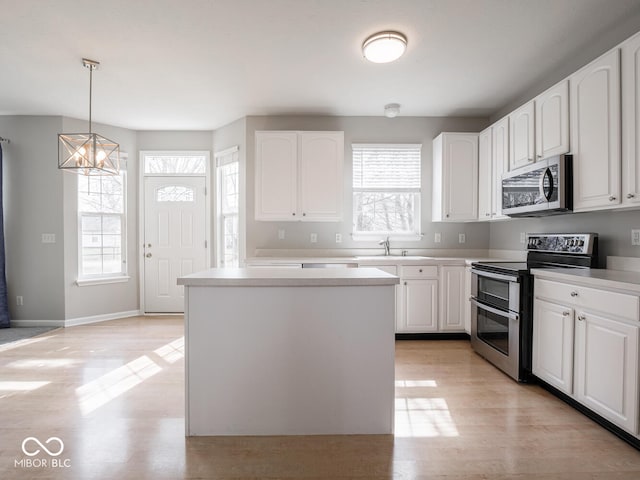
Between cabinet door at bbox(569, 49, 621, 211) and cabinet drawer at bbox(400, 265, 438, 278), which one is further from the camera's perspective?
cabinet drawer at bbox(400, 265, 438, 278)

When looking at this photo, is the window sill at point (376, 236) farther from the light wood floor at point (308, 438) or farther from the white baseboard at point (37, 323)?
the white baseboard at point (37, 323)

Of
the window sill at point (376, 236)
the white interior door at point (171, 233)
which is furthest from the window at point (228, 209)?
the window sill at point (376, 236)

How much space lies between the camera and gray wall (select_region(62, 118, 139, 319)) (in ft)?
13.8

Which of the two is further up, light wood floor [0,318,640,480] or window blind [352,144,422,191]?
window blind [352,144,422,191]

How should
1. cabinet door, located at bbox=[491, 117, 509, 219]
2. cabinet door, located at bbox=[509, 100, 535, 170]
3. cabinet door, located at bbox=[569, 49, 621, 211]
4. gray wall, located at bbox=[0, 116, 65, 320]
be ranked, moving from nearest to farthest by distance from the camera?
cabinet door, located at bbox=[569, 49, 621, 211], cabinet door, located at bbox=[509, 100, 535, 170], cabinet door, located at bbox=[491, 117, 509, 219], gray wall, located at bbox=[0, 116, 65, 320]

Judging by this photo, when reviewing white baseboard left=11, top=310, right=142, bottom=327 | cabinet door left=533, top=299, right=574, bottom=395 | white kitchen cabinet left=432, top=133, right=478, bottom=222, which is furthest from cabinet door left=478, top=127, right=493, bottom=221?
white baseboard left=11, top=310, right=142, bottom=327

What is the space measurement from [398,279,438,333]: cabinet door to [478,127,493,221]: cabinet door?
101 cm

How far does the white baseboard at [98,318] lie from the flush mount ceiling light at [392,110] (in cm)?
446

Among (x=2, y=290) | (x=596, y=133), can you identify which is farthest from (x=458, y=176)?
(x=2, y=290)

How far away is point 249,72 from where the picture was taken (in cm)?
302

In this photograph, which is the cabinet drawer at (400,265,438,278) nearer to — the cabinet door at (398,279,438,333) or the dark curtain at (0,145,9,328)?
the cabinet door at (398,279,438,333)

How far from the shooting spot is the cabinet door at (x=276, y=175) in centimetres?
383

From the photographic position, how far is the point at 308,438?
1.81 m

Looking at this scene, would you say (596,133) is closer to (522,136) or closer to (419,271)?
(522,136)
